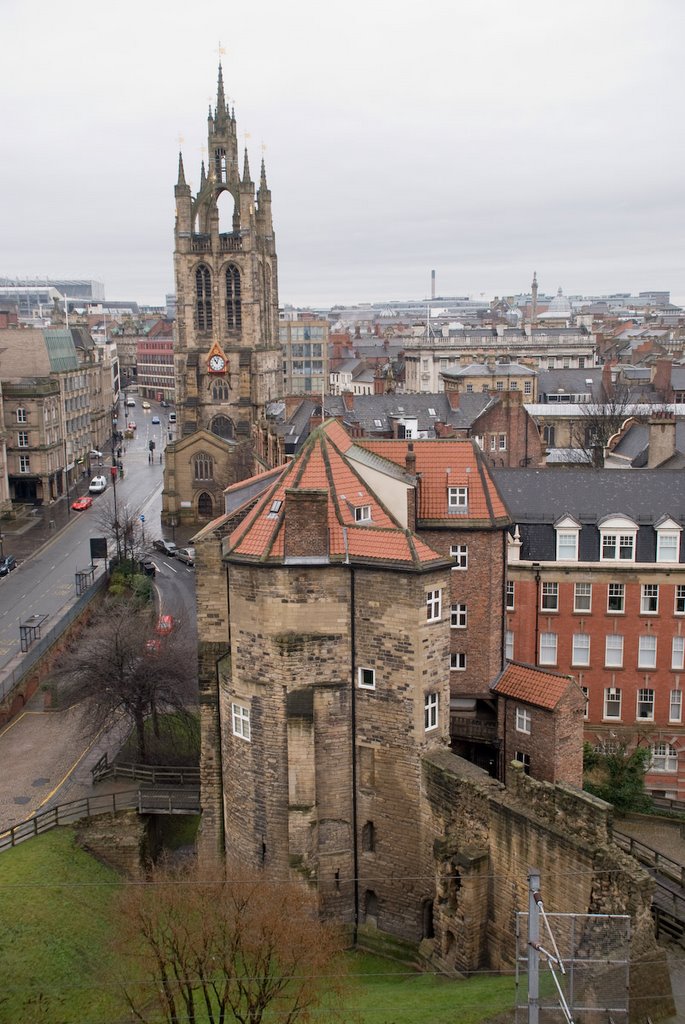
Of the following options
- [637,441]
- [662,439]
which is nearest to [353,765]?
[662,439]

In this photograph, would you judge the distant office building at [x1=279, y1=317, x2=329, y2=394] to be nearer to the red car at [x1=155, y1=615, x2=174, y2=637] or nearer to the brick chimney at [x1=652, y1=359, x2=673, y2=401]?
the brick chimney at [x1=652, y1=359, x2=673, y2=401]

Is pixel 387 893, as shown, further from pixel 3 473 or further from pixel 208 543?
pixel 3 473

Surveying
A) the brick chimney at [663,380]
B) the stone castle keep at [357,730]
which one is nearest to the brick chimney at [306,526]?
the stone castle keep at [357,730]

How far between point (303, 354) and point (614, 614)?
5460 inches

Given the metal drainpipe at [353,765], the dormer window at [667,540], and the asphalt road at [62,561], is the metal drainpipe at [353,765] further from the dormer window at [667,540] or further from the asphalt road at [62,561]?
the asphalt road at [62,561]

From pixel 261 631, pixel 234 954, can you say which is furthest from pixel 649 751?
pixel 234 954

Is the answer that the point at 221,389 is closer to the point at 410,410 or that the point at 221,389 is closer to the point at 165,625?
the point at 410,410

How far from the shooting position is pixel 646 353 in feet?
565

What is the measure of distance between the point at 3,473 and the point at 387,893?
71.3m

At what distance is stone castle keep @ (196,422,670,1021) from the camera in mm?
32594

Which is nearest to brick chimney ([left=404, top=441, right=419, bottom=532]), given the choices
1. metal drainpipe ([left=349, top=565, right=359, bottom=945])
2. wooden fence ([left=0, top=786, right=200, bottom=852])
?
metal drainpipe ([left=349, top=565, right=359, bottom=945])

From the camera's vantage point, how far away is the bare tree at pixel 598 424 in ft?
287

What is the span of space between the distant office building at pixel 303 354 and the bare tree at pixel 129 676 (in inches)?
5176

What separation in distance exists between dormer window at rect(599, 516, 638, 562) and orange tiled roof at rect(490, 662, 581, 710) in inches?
424
